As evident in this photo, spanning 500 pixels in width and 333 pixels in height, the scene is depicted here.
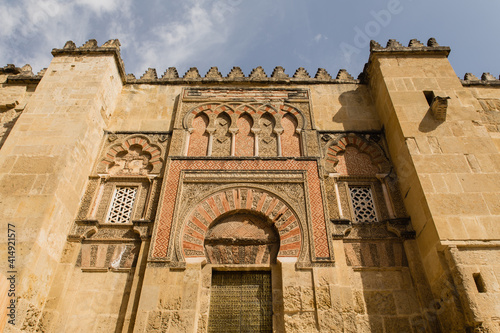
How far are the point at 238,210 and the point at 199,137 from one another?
1571 mm

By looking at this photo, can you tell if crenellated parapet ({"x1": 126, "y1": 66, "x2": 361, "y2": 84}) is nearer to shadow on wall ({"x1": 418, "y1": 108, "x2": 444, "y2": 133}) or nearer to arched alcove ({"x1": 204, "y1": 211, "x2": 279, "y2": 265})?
shadow on wall ({"x1": 418, "y1": 108, "x2": 444, "y2": 133})

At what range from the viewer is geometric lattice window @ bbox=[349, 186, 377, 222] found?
4.82 meters

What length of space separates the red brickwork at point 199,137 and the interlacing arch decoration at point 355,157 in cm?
188

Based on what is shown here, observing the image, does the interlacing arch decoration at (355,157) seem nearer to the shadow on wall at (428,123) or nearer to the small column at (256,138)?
the shadow on wall at (428,123)

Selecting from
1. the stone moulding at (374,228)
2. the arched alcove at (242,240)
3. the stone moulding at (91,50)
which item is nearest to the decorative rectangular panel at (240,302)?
the arched alcove at (242,240)

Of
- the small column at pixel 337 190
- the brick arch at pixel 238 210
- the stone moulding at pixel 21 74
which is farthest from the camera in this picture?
the stone moulding at pixel 21 74

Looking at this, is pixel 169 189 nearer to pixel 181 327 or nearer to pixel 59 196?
pixel 59 196

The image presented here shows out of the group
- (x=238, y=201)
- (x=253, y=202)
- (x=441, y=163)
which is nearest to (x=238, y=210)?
(x=238, y=201)

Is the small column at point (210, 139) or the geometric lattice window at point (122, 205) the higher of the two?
the small column at point (210, 139)

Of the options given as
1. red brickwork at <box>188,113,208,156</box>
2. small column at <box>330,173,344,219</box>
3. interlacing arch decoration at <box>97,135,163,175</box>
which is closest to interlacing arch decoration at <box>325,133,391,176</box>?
small column at <box>330,173,344,219</box>

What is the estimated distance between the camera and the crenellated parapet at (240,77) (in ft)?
21.2

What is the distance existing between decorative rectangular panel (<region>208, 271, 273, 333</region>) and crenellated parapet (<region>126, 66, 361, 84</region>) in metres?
3.59

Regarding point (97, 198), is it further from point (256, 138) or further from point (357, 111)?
point (357, 111)

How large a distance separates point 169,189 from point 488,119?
5.13 metres
